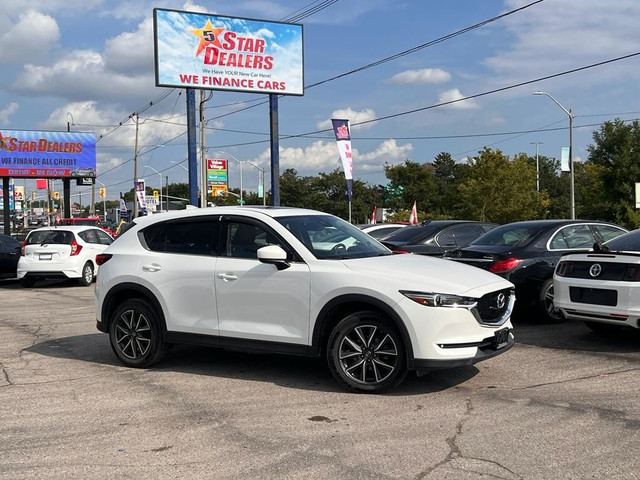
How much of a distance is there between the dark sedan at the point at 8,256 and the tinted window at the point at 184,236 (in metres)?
12.2

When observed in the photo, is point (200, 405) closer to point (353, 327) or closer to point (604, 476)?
point (353, 327)

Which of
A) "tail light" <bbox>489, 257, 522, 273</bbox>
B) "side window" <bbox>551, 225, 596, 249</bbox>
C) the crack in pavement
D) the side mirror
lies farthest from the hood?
"side window" <bbox>551, 225, 596, 249</bbox>

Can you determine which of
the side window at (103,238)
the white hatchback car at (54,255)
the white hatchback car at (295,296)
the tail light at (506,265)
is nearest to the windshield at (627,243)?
the tail light at (506,265)

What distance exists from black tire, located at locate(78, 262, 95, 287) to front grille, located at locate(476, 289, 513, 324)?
13.3 m

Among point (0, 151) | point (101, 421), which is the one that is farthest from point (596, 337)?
point (0, 151)

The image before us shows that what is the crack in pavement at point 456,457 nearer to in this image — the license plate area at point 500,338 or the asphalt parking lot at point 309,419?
the asphalt parking lot at point 309,419

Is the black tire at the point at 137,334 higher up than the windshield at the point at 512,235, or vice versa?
the windshield at the point at 512,235

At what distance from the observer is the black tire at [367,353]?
594 cm

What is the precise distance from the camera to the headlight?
5.73m

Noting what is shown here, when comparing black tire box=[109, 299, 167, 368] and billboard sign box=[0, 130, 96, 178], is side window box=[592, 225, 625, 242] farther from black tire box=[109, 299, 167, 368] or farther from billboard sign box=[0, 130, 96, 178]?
billboard sign box=[0, 130, 96, 178]

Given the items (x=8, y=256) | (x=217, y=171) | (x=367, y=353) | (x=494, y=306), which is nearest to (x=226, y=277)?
(x=367, y=353)

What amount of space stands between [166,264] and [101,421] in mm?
2056

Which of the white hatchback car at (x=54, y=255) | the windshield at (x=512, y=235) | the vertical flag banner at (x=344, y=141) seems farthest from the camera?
the vertical flag banner at (x=344, y=141)

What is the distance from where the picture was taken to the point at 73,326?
34.3 ft
